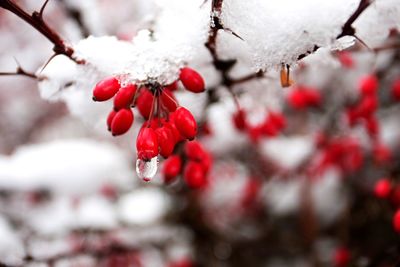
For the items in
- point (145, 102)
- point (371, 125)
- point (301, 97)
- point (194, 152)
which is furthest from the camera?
point (301, 97)

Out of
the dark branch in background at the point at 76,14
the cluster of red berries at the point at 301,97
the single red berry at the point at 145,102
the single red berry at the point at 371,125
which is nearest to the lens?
the single red berry at the point at 145,102

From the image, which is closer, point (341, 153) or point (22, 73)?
point (22, 73)

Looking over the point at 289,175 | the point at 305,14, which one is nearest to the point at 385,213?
the point at 289,175

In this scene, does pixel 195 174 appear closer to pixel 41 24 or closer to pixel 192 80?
pixel 192 80

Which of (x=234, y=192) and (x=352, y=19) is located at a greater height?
(x=234, y=192)

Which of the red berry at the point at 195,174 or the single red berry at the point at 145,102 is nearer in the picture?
the single red berry at the point at 145,102

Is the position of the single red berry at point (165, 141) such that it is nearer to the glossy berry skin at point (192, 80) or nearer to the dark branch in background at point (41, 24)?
the glossy berry skin at point (192, 80)

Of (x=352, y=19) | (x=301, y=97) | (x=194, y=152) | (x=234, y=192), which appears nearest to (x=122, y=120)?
(x=194, y=152)

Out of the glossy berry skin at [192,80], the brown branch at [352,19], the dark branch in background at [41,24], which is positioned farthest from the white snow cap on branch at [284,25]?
the dark branch in background at [41,24]
